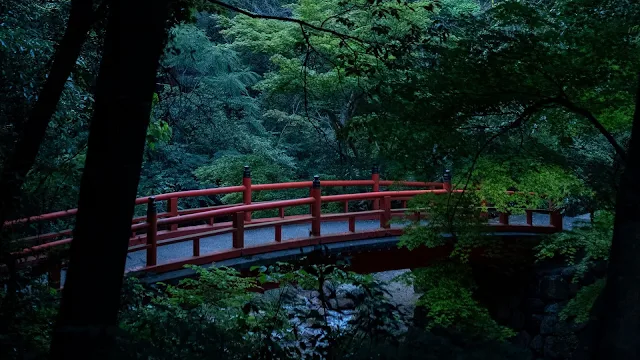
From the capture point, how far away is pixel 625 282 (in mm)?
2756

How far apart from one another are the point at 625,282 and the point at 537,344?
8.76 metres

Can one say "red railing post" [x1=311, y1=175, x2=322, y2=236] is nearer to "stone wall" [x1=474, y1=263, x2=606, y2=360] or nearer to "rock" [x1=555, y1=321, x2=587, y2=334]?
"stone wall" [x1=474, y1=263, x2=606, y2=360]

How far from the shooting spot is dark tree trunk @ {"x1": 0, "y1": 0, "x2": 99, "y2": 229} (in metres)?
3.68

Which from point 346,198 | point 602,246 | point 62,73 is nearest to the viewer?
point 62,73

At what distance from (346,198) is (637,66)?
16.7ft

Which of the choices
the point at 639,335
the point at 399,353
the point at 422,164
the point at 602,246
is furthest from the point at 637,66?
the point at 399,353

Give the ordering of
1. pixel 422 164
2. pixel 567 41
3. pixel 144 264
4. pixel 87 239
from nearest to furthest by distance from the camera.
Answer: pixel 87 239 → pixel 567 41 → pixel 422 164 → pixel 144 264

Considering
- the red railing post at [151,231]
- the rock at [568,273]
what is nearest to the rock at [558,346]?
the rock at [568,273]

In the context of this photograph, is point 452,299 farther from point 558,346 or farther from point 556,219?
point 556,219

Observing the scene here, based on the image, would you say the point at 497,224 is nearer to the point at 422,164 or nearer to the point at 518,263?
the point at 518,263

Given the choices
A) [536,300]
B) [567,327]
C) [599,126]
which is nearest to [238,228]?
[599,126]

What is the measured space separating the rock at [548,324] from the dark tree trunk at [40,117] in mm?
9289

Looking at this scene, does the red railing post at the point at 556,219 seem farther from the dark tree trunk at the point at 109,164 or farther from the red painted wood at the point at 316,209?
the dark tree trunk at the point at 109,164

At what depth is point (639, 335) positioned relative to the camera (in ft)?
8.92
